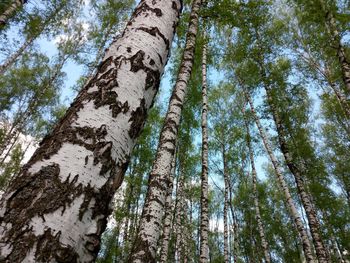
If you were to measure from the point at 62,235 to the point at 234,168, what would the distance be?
18215 mm

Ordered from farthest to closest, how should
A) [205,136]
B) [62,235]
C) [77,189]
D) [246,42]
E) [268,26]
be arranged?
[268,26], [246,42], [205,136], [77,189], [62,235]

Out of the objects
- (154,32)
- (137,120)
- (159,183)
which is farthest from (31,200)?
(159,183)

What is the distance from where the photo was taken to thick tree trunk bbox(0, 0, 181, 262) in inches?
32.6

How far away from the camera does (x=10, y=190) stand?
948 millimetres

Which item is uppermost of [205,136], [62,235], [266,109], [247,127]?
[247,127]

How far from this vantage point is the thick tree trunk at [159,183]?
354 cm

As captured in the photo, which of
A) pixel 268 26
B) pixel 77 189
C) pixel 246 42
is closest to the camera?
pixel 77 189

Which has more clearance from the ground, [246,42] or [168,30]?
[246,42]

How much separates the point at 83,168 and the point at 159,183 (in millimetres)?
3015

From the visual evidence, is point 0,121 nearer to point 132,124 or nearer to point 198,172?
point 198,172

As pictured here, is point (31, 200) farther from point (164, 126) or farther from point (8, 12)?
point (8, 12)

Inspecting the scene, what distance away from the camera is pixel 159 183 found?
3961 mm

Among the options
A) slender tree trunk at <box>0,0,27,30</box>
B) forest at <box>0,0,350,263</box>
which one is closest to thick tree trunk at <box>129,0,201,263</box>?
forest at <box>0,0,350,263</box>

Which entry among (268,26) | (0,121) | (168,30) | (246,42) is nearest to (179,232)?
(246,42)
